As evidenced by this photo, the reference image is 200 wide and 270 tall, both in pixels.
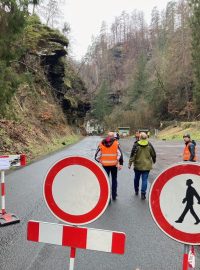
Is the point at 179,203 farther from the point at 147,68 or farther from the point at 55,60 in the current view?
the point at 147,68

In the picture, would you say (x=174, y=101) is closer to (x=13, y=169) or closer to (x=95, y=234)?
(x=13, y=169)

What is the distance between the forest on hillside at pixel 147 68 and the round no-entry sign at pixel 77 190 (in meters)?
65.1

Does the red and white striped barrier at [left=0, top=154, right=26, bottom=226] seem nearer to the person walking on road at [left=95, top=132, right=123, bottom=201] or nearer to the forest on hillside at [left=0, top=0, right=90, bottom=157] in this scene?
the person walking on road at [left=95, top=132, right=123, bottom=201]

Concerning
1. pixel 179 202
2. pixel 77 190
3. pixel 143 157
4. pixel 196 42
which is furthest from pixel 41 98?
pixel 179 202

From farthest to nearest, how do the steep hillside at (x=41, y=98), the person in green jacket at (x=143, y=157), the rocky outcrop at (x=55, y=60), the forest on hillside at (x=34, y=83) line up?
the rocky outcrop at (x=55, y=60), the steep hillside at (x=41, y=98), the forest on hillside at (x=34, y=83), the person in green jacket at (x=143, y=157)

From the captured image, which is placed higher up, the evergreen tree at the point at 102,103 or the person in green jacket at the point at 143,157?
the evergreen tree at the point at 102,103

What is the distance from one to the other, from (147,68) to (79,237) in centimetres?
12099

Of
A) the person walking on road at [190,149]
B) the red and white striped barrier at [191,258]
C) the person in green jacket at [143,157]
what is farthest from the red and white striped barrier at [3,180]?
the person walking on road at [190,149]

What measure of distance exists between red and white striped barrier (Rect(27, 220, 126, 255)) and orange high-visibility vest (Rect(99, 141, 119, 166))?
618 cm

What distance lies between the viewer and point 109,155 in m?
10.2

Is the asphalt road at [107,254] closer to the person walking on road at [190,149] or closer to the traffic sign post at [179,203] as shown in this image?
the traffic sign post at [179,203]

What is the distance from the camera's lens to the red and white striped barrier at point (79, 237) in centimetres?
380

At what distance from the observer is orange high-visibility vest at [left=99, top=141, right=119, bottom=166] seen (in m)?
10.2

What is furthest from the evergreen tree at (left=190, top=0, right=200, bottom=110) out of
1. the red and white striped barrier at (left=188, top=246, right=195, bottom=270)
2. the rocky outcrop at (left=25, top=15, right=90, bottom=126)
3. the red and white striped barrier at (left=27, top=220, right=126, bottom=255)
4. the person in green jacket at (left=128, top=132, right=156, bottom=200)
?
the red and white striped barrier at (left=27, top=220, right=126, bottom=255)
